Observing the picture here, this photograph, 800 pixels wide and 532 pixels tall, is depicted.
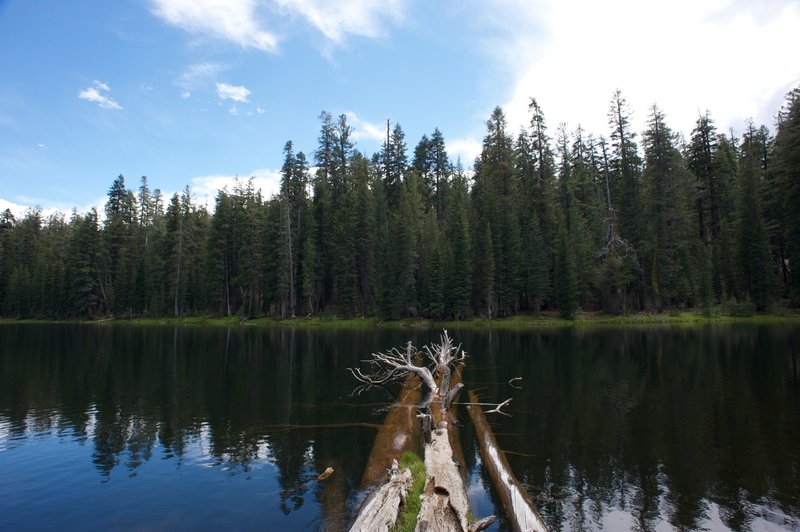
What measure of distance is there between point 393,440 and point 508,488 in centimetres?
463

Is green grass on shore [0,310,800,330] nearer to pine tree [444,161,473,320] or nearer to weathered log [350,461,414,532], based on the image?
pine tree [444,161,473,320]

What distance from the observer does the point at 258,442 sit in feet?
49.5

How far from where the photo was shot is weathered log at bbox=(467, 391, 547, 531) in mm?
8254

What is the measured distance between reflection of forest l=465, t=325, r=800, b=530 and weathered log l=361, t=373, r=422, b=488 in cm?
298

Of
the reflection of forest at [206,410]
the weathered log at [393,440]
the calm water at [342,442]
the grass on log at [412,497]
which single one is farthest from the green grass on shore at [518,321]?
the grass on log at [412,497]

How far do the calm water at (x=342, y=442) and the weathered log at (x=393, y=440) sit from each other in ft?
1.59

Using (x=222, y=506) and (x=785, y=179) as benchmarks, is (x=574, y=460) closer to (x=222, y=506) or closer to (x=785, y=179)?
(x=222, y=506)

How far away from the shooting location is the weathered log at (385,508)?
757cm

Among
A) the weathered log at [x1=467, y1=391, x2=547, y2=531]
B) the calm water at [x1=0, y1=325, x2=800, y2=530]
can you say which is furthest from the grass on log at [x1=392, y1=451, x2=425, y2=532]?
the weathered log at [x1=467, y1=391, x2=547, y2=531]

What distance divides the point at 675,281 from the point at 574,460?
54.9 m

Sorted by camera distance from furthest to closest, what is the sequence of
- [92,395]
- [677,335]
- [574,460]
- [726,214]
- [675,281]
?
[726,214] → [675,281] → [677,335] → [92,395] → [574,460]

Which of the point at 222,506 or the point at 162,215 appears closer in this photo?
the point at 222,506

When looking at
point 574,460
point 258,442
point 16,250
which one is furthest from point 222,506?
point 16,250

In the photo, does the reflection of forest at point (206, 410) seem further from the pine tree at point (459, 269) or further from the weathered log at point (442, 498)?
the pine tree at point (459, 269)
